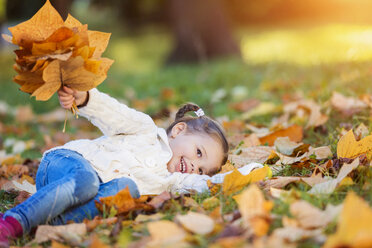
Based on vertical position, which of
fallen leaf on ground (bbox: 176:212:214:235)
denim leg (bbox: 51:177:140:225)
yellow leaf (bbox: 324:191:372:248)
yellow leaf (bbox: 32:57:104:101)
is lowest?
denim leg (bbox: 51:177:140:225)

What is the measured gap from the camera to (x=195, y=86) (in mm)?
5801

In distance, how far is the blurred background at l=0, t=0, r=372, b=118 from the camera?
498cm

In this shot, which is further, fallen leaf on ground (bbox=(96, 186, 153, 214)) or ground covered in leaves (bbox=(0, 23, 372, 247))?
fallen leaf on ground (bbox=(96, 186, 153, 214))

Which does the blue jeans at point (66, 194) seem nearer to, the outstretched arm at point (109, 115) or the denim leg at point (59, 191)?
the denim leg at point (59, 191)

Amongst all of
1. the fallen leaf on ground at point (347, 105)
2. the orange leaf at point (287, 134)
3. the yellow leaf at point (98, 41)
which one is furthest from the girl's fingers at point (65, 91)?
the fallen leaf on ground at point (347, 105)

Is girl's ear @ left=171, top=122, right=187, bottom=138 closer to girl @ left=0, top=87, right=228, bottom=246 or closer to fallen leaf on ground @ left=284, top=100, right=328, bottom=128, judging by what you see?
girl @ left=0, top=87, right=228, bottom=246

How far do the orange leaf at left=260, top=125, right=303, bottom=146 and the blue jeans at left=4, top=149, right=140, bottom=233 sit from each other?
122cm

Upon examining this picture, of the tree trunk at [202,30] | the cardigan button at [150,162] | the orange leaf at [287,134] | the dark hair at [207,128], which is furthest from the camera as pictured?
the tree trunk at [202,30]

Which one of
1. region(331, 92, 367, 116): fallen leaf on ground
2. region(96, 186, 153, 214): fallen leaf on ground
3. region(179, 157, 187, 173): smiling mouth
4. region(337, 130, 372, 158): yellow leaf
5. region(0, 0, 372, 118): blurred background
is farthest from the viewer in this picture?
region(0, 0, 372, 118): blurred background

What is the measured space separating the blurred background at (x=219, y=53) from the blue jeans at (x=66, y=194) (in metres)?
2.22

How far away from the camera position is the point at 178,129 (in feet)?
8.82

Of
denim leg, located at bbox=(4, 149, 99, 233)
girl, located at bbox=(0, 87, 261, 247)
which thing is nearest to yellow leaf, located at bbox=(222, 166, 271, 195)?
girl, located at bbox=(0, 87, 261, 247)

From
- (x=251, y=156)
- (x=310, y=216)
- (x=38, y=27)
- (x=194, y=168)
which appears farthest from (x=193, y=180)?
(x=38, y=27)

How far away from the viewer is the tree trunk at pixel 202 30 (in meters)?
9.41
